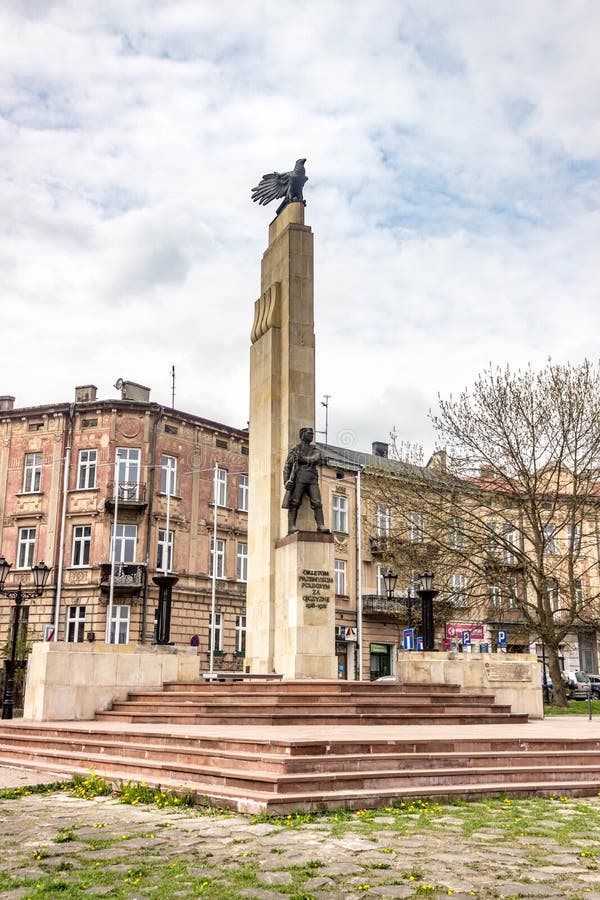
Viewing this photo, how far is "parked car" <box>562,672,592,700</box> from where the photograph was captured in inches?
1788

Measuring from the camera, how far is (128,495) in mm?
40875

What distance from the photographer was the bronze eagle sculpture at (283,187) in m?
23.4

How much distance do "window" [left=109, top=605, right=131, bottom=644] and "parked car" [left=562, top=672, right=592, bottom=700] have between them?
2247 cm

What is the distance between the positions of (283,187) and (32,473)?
77.7 ft

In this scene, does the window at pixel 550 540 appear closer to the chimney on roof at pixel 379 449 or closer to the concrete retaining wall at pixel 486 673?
the concrete retaining wall at pixel 486 673

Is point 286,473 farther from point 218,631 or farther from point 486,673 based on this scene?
point 218,631

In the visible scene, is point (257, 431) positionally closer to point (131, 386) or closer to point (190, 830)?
point (190, 830)

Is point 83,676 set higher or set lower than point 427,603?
lower

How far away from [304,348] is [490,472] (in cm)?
990

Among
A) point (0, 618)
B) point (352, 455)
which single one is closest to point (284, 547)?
point (0, 618)

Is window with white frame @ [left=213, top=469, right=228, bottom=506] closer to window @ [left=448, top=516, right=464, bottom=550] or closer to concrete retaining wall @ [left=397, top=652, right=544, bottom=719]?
window @ [left=448, top=516, right=464, bottom=550]

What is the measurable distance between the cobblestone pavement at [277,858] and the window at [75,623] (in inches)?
1259

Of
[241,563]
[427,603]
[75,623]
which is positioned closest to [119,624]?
[75,623]

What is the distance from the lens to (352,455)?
52625mm
